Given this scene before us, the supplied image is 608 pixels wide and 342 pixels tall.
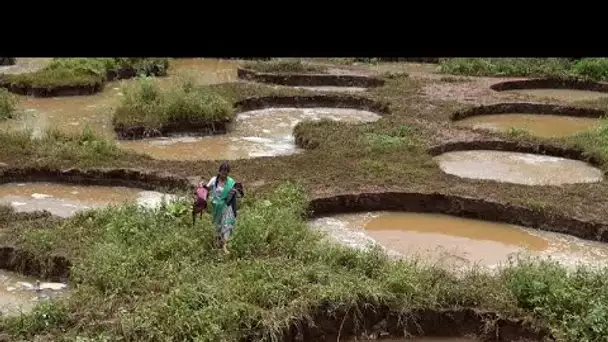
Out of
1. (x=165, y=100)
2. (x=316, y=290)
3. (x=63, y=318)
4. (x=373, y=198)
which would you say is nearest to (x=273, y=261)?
(x=316, y=290)

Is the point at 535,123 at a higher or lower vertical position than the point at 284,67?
lower

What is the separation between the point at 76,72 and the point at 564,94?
36.0 ft

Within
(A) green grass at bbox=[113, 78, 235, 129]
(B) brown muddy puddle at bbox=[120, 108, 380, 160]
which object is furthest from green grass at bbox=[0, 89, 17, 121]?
(B) brown muddy puddle at bbox=[120, 108, 380, 160]

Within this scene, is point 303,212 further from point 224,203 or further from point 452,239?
point 224,203

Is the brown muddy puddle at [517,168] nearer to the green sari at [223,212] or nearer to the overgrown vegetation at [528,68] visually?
the green sari at [223,212]

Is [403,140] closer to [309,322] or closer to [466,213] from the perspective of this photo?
[466,213]

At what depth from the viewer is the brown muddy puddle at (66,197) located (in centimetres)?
1066

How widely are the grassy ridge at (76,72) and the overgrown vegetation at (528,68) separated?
7514 mm

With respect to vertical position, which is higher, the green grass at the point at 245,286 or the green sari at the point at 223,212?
the green sari at the point at 223,212

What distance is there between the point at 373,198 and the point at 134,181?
321 cm

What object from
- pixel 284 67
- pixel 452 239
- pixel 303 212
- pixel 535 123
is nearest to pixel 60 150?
pixel 303 212

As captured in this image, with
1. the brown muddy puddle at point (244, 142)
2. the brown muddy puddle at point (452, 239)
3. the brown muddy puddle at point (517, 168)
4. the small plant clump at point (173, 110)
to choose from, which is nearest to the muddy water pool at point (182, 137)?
the brown muddy puddle at point (244, 142)

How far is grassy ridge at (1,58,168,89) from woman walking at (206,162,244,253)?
8987 mm

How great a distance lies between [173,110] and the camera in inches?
581
